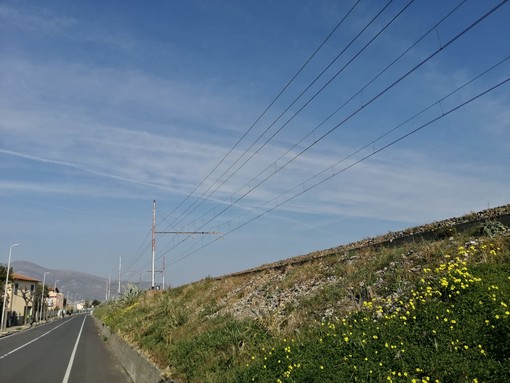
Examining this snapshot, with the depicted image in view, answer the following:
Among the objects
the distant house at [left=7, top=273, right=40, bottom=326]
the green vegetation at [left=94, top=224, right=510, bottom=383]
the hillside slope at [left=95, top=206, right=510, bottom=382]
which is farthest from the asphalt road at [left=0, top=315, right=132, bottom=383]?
the distant house at [left=7, top=273, right=40, bottom=326]

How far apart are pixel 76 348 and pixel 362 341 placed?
24552mm

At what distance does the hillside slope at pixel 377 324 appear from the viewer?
6293 millimetres

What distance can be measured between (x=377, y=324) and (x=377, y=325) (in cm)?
11

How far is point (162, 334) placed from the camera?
16859 mm

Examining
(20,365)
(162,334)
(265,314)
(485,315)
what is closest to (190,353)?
(265,314)

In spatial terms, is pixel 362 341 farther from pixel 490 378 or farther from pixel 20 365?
pixel 20 365

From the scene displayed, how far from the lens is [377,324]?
7840 mm

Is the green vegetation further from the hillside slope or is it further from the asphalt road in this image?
the asphalt road

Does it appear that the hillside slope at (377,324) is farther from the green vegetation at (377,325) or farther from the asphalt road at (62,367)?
the asphalt road at (62,367)

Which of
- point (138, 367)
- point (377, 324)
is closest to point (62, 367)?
point (138, 367)

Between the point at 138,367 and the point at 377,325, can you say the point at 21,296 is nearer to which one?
the point at 138,367

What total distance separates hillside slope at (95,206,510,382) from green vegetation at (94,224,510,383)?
0.9 inches

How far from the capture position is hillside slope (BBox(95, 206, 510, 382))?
6293mm

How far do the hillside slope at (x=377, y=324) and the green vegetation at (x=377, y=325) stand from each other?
0.02m
